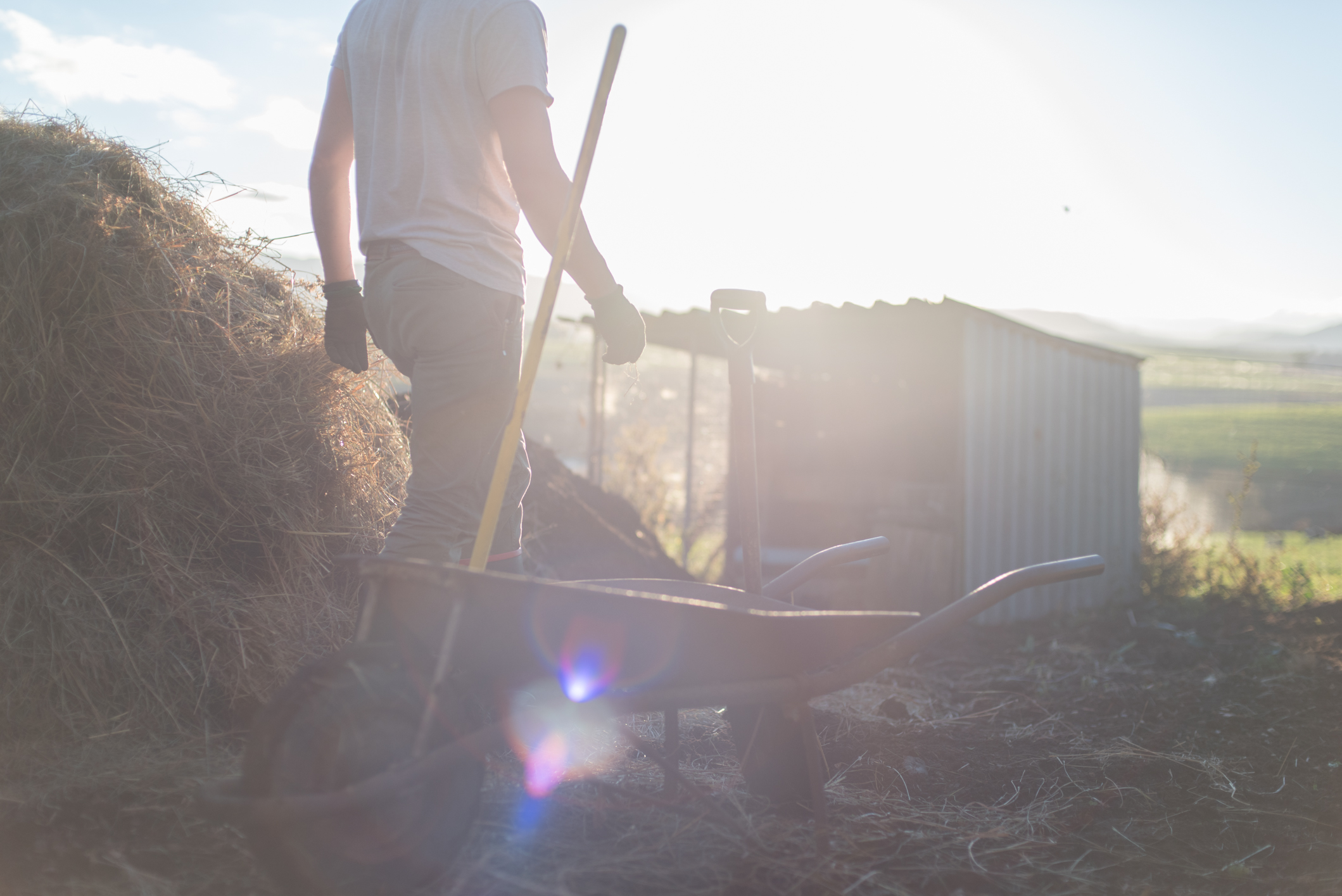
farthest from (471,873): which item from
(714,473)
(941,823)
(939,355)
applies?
(714,473)

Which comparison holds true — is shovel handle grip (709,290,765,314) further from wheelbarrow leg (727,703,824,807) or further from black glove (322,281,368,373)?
wheelbarrow leg (727,703,824,807)

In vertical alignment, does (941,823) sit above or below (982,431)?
below

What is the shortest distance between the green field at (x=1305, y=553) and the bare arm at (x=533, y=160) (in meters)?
6.69

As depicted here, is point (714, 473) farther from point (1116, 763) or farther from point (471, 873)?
point (471, 873)

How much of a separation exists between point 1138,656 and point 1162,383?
196ft

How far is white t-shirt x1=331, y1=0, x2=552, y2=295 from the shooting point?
5.62ft

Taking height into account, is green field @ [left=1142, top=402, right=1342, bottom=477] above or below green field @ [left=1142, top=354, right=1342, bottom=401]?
below

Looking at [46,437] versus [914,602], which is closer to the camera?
[46,437]

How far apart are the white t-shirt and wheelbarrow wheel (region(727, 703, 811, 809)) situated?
3.91 ft

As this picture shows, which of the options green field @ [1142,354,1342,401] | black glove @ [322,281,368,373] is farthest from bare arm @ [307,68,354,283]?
green field @ [1142,354,1342,401]

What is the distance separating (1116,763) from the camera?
2.66 meters

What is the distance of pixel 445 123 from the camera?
5.81ft

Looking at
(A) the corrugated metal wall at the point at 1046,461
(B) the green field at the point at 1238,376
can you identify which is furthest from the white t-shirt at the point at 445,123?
(B) the green field at the point at 1238,376

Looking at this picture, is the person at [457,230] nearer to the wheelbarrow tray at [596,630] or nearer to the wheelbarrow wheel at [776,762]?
the wheelbarrow tray at [596,630]
